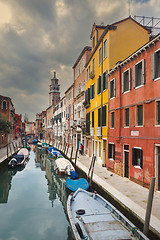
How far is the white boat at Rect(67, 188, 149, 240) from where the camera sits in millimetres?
6018

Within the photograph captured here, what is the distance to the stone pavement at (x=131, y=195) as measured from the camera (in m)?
7.19

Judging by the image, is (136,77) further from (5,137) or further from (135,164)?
(5,137)

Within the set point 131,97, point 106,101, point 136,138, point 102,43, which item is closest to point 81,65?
point 102,43

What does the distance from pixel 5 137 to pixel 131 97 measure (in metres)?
32.8

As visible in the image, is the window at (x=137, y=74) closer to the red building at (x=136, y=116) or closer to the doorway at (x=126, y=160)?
the red building at (x=136, y=116)

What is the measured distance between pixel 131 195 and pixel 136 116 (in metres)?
4.86

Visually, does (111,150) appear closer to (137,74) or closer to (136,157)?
(136,157)

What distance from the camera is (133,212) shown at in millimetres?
7594

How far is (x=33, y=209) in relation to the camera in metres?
10.8

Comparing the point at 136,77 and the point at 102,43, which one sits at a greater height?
the point at 102,43

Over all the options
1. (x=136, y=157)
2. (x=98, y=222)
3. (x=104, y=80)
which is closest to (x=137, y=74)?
(x=136, y=157)

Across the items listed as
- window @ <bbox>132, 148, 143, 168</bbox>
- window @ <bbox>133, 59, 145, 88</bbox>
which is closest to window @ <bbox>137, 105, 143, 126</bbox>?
window @ <bbox>133, 59, 145, 88</bbox>

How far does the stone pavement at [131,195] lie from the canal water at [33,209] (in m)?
2.60

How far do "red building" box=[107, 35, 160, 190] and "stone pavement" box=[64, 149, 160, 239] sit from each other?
24.7 inches
